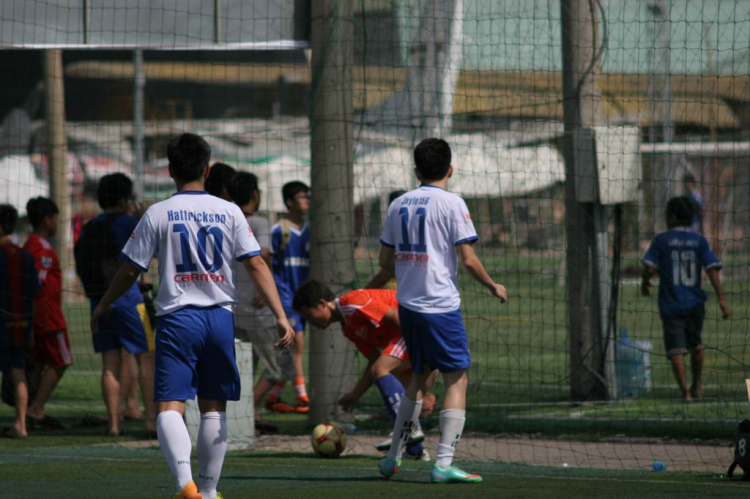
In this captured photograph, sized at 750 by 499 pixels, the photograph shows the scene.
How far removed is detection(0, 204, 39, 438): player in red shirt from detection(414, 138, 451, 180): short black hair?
4.31 m

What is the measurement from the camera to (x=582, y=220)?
36.6 ft

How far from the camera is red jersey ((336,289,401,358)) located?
810 cm

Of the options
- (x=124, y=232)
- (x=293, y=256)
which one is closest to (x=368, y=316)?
(x=124, y=232)

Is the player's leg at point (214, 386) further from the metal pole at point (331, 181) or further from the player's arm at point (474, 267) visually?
the metal pole at point (331, 181)

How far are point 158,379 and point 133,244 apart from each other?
2.32ft

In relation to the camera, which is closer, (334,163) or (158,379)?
(158,379)

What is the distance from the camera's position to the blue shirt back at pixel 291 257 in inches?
458

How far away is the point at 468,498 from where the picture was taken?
249 inches

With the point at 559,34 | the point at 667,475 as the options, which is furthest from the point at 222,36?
the point at 667,475

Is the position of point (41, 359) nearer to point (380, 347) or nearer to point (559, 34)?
point (380, 347)

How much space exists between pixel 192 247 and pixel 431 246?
176 centimetres

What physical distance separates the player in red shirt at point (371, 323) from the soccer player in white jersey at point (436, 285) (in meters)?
0.81

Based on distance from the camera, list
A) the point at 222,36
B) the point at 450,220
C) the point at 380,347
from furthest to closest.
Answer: the point at 222,36
the point at 380,347
the point at 450,220

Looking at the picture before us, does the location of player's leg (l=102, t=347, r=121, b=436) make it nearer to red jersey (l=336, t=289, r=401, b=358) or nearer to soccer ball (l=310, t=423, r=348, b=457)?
soccer ball (l=310, t=423, r=348, b=457)
